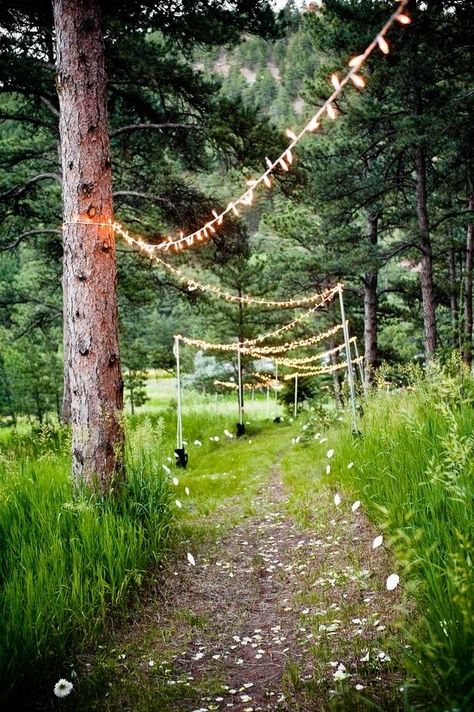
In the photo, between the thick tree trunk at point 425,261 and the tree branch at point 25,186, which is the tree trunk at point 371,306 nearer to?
the thick tree trunk at point 425,261

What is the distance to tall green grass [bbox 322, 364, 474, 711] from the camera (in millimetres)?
2082

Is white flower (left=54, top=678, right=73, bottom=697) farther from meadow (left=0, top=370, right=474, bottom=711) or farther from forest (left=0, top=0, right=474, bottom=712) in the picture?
meadow (left=0, top=370, right=474, bottom=711)

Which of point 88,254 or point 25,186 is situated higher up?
point 25,186

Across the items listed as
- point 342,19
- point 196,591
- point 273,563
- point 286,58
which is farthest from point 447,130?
point 286,58

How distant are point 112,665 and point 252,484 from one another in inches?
220

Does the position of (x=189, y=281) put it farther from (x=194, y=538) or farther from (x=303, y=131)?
(x=303, y=131)

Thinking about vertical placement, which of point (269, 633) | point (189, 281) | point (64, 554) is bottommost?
point (269, 633)

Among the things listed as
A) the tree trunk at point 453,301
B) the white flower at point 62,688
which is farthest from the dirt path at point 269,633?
the tree trunk at point 453,301

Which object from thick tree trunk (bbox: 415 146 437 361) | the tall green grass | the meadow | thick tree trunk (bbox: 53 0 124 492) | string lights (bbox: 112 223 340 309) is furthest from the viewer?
thick tree trunk (bbox: 415 146 437 361)

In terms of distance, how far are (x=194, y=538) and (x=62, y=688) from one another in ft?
9.13

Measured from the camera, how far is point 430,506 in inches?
128

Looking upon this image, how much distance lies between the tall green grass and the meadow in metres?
0.01

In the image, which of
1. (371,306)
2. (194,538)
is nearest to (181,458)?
(194,538)

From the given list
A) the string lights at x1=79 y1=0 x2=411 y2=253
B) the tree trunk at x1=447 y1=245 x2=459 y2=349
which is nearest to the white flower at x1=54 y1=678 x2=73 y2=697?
the string lights at x1=79 y1=0 x2=411 y2=253
